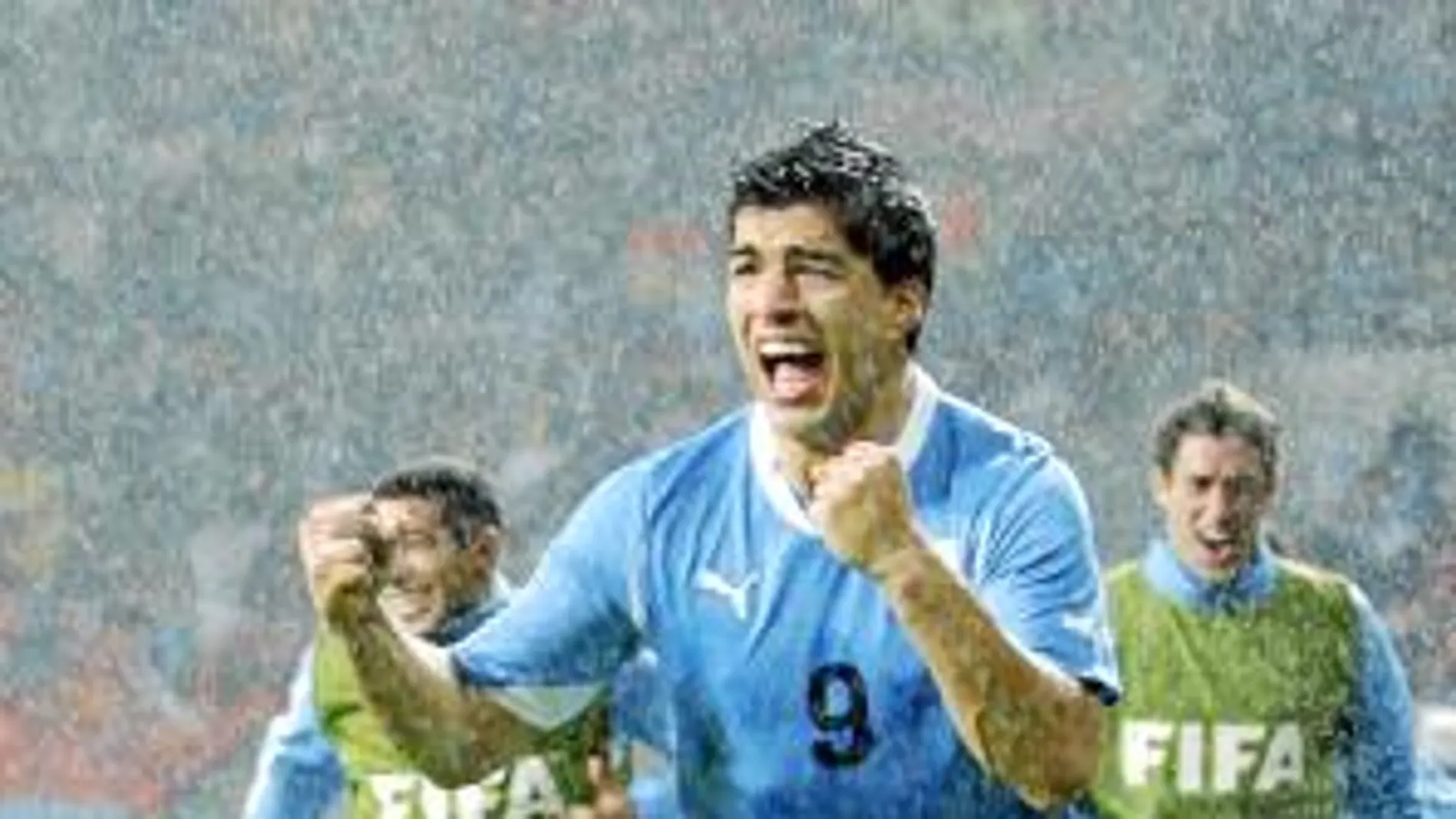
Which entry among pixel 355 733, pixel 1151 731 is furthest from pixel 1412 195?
pixel 355 733

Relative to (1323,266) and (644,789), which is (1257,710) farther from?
(1323,266)

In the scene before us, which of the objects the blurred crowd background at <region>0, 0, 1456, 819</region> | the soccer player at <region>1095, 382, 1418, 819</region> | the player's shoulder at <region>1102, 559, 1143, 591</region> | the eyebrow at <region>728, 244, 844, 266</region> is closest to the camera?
the eyebrow at <region>728, 244, 844, 266</region>

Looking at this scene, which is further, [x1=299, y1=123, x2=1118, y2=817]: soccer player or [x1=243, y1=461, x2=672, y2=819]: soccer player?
[x1=243, y1=461, x2=672, y2=819]: soccer player

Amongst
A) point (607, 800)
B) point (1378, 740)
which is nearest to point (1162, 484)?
point (1378, 740)

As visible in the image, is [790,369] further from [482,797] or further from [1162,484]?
[1162,484]

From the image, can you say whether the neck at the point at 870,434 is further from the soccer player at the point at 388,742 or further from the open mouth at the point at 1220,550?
the open mouth at the point at 1220,550

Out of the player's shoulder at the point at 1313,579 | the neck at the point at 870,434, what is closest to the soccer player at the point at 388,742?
the player's shoulder at the point at 1313,579

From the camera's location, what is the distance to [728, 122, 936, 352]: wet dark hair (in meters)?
2.78

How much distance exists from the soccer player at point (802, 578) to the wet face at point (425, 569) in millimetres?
1703

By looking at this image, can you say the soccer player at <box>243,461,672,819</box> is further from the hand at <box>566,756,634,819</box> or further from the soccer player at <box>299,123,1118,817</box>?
the soccer player at <box>299,123,1118,817</box>

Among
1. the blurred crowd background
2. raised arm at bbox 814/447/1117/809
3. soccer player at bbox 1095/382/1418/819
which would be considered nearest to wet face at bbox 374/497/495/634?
soccer player at bbox 1095/382/1418/819

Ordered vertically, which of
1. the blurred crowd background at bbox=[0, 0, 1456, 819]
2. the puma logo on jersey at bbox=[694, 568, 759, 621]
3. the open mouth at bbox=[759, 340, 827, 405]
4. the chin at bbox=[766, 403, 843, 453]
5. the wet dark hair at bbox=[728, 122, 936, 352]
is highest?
the blurred crowd background at bbox=[0, 0, 1456, 819]

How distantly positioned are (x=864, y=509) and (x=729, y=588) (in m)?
0.40

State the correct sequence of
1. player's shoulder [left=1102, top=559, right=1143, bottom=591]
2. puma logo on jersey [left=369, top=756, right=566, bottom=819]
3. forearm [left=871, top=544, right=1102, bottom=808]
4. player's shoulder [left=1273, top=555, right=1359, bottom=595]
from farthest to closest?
player's shoulder [left=1102, top=559, right=1143, bottom=591] < player's shoulder [left=1273, top=555, right=1359, bottom=595] < puma logo on jersey [left=369, top=756, right=566, bottom=819] < forearm [left=871, top=544, right=1102, bottom=808]
